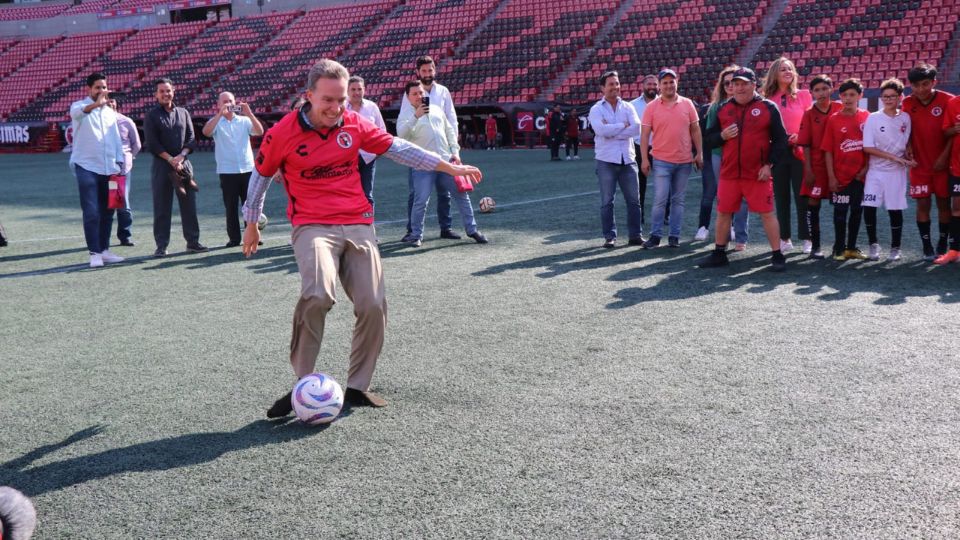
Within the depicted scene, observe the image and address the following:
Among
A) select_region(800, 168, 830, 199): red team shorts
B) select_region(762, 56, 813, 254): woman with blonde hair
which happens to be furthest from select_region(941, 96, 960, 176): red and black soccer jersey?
select_region(762, 56, 813, 254): woman with blonde hair

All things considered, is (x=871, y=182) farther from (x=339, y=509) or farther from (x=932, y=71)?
(x=339, y=509)

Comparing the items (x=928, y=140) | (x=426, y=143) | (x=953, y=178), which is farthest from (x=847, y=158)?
(x=426, y=143)

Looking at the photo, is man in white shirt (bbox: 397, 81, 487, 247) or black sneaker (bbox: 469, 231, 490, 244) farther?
black sneaker (bbox: 469, 231, 490, 244)

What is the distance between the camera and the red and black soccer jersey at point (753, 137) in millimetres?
7906

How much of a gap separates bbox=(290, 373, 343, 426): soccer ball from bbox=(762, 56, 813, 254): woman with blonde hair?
19.8 ft

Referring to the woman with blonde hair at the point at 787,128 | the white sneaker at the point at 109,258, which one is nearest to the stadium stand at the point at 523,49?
the woman with blonde hair at the point at 787,128

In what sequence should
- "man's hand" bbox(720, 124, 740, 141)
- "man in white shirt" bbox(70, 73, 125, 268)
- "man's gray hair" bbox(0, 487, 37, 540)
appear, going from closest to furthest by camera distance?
"man's gray hair" bbox(0, 487, 37, 540) < "man's hand" bbox(720, 124, 740, 141) < "man in white shirt" bbox(70, 73, 125, 268)

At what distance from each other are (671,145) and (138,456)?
22.2 ft

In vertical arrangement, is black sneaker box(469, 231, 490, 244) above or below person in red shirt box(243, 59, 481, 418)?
below

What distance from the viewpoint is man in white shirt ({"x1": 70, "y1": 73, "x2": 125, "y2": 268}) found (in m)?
9.36

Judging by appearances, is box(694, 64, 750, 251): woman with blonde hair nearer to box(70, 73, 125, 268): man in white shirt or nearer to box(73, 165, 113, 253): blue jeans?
box(70, 73, 125, 268): man in white shirt

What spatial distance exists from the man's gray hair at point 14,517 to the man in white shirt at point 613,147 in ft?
24.1

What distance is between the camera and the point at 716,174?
9492 millimetres

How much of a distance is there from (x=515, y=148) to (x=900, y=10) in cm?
1407
